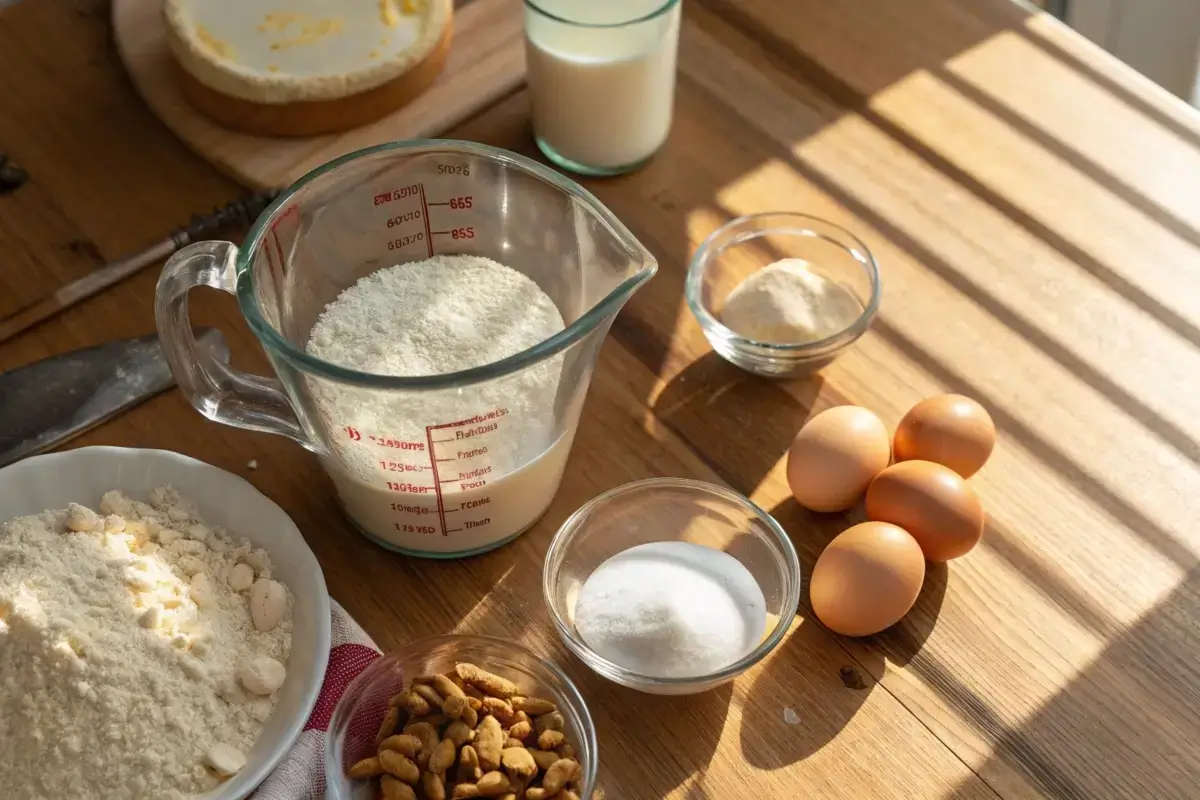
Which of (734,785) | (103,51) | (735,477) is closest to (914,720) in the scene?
(734,785)

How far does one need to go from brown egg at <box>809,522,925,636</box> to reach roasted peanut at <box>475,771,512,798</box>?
0.96ft

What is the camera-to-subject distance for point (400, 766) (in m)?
0.85

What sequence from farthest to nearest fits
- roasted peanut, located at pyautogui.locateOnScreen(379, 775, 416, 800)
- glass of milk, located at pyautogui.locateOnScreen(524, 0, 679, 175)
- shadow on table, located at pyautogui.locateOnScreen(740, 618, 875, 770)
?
glass of milk, located at pyautogui.locateOnScreen(524, 0, 679, 175)
shadow on table, located at pyautogui.locateOnScreen(740, 618, 875, 770)
roasted peanut, located at pyautogui.locateOnScreen(379, 775, 416, 800)

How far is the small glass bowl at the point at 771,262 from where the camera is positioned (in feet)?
3.70

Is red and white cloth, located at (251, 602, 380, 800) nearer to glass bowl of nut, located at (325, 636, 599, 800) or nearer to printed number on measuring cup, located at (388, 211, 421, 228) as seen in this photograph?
glass bowl of nut, located at (325, 636, 599, 800)

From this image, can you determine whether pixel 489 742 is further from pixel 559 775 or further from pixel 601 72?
pixel 601 72

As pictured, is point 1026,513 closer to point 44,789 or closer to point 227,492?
point 227,492

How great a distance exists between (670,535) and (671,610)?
12 cm

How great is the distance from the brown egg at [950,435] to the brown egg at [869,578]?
0.35ft

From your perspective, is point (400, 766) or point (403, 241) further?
point (403, 241)

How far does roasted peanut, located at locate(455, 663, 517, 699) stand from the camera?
2.97 feet

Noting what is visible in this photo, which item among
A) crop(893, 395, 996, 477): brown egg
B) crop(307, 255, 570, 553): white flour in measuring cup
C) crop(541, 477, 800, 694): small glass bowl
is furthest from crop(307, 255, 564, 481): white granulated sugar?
crop(893, 395, 996, 477): brown egg

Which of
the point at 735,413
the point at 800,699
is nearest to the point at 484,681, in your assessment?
the point at 800,699

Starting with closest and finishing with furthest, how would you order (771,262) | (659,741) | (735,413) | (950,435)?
(659,741) → (950,435) → (735,413) → (771,262)
